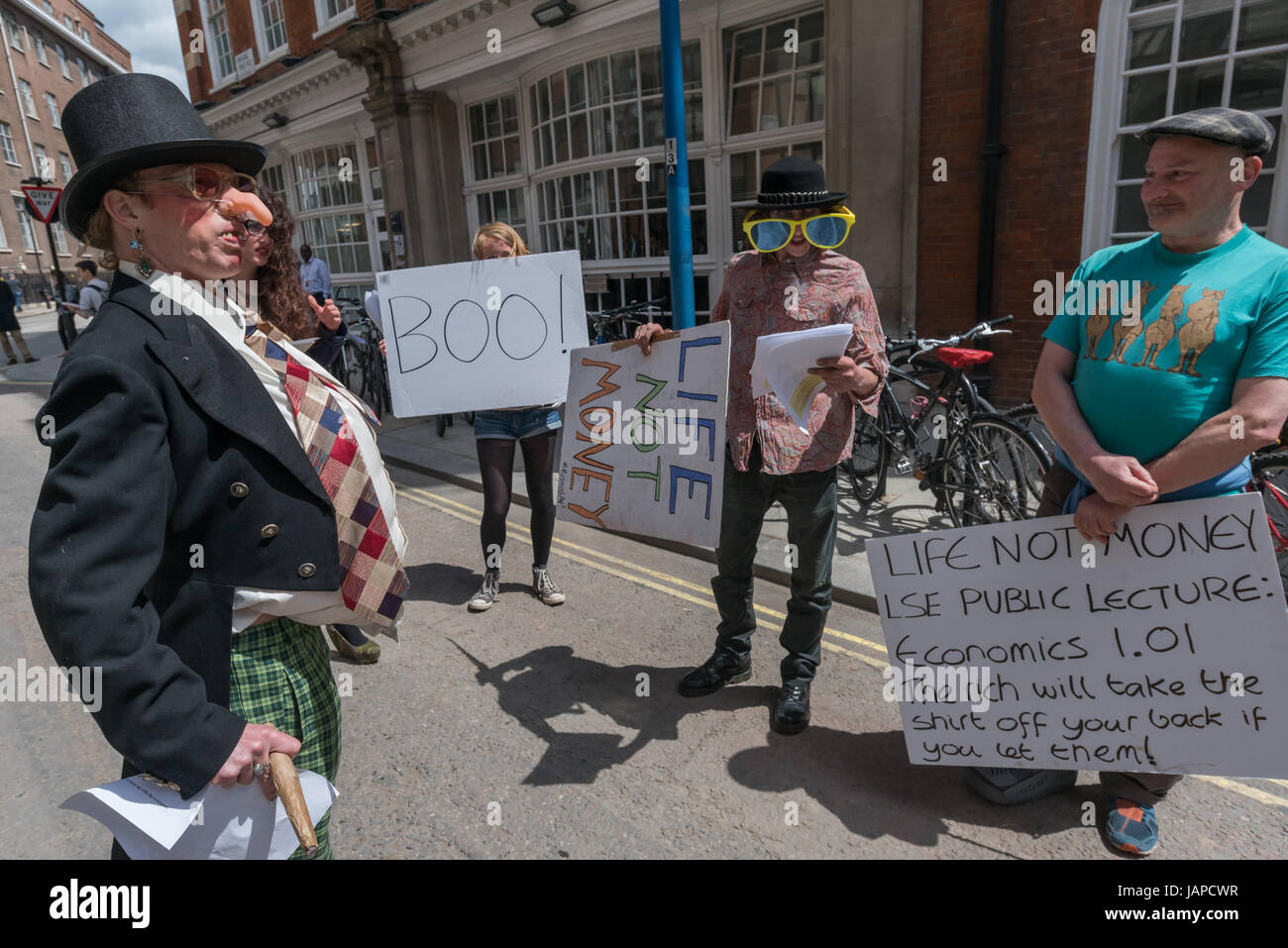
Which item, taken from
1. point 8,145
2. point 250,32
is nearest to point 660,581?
point 250,32

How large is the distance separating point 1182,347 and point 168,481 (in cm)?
247

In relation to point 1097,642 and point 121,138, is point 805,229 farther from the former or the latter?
point 121,138

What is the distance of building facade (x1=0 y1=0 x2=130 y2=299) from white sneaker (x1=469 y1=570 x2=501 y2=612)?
126 ft

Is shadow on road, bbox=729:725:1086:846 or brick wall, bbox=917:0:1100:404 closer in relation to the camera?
shadow on road, bbox=729:725:1086:846

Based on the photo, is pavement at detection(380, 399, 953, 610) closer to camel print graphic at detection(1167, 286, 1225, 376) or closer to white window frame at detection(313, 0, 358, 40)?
camel print graphic at detection(1167, 286, 1225, 376)

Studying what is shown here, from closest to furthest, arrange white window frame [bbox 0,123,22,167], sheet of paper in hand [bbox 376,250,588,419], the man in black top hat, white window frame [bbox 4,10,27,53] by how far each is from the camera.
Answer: the man in black top hat < sheet of paper in hand [bbox 376,250,588,419] < white window frame [bbox 0,123,22,167] < white window frame [bbox 4,10,27,53]

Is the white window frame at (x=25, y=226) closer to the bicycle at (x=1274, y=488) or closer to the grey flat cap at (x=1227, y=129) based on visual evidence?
the grey flat cap at (x=1227, y=129)

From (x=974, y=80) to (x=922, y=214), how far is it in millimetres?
1038

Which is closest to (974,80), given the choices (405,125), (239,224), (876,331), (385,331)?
(876,331)

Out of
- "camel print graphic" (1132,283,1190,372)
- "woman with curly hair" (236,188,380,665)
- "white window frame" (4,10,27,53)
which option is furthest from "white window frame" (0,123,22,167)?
"camel print graphic" (1132,283,1190,372)

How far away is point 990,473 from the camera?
4.56 metres

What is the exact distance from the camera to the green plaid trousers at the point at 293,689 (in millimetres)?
1491

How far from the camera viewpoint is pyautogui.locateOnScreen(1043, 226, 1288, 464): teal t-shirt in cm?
203

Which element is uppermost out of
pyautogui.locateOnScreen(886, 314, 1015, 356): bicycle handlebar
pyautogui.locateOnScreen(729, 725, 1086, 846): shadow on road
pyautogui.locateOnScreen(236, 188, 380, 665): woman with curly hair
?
pyautogui.locateOnScreen(236, 188, 380, 665): woman with curly hair
